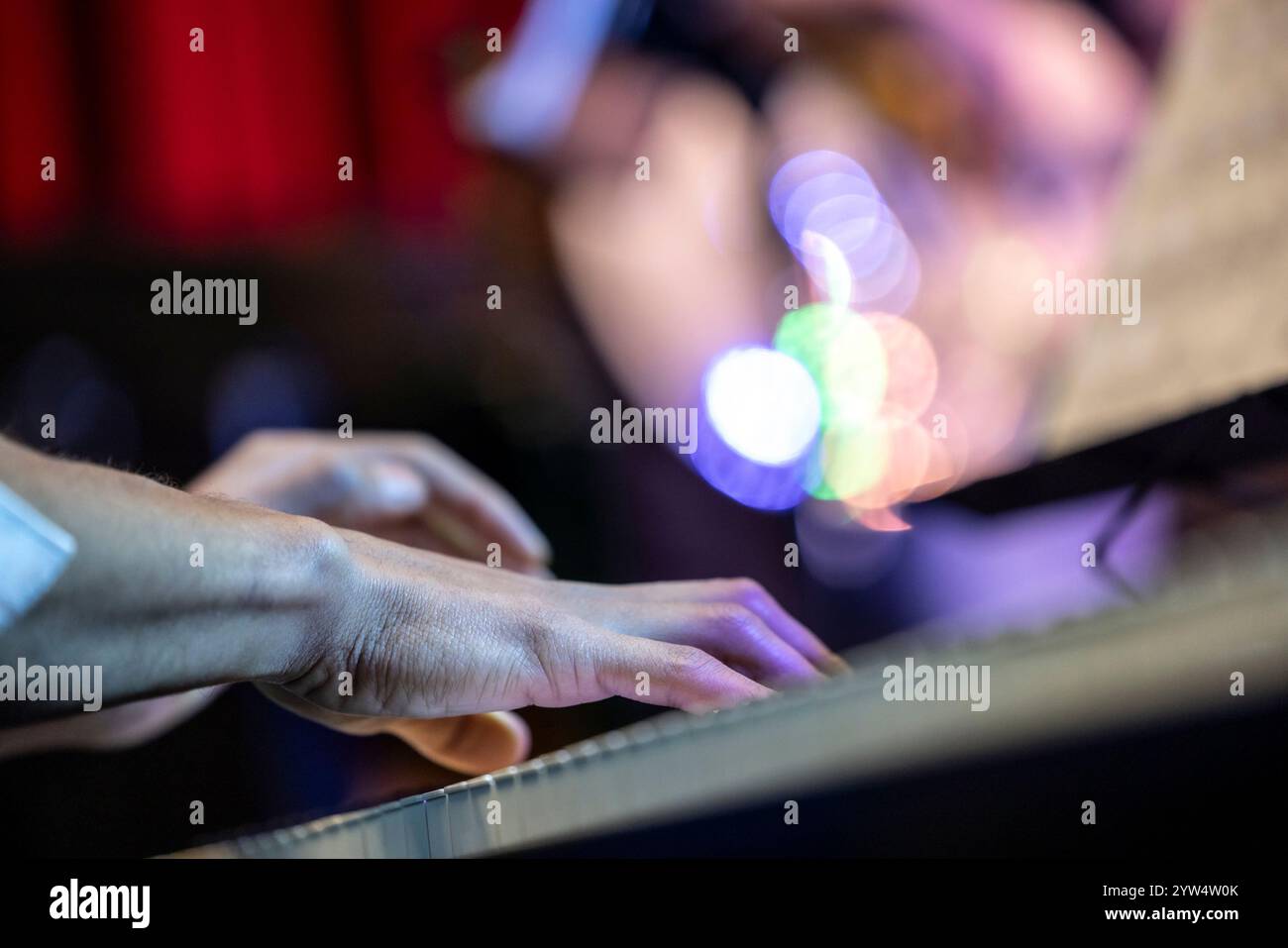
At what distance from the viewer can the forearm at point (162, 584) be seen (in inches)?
15.6

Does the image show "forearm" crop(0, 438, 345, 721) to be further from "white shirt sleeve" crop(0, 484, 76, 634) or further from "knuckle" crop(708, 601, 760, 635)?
"knuckle" crop(708, 601, 760, 635)

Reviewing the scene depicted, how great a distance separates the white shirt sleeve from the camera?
36 centimetres

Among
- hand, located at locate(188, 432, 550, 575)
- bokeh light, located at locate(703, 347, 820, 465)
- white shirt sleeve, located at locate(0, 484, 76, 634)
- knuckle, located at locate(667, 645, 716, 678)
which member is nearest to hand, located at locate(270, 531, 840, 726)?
knuckle, located at locate(667, 645, 716, 678)

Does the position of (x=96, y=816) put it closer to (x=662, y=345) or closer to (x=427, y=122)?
(x=662, y=345)

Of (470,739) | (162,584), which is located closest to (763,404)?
(470,739)

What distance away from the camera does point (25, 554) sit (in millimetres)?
361

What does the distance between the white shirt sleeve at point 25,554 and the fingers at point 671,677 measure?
233mm

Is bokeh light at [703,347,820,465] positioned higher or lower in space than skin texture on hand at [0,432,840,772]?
higher

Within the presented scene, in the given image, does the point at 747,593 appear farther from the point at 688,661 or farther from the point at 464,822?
the point at 464,822

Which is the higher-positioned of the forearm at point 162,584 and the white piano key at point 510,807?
the forearm at point 162,584

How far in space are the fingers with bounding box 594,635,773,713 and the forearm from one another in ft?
0.45

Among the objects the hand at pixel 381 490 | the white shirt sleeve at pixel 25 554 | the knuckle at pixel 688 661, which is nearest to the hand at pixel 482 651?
the knuckle at pixel 688 661

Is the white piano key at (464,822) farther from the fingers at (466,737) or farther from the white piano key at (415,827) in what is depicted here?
the fingers at (466,737)
